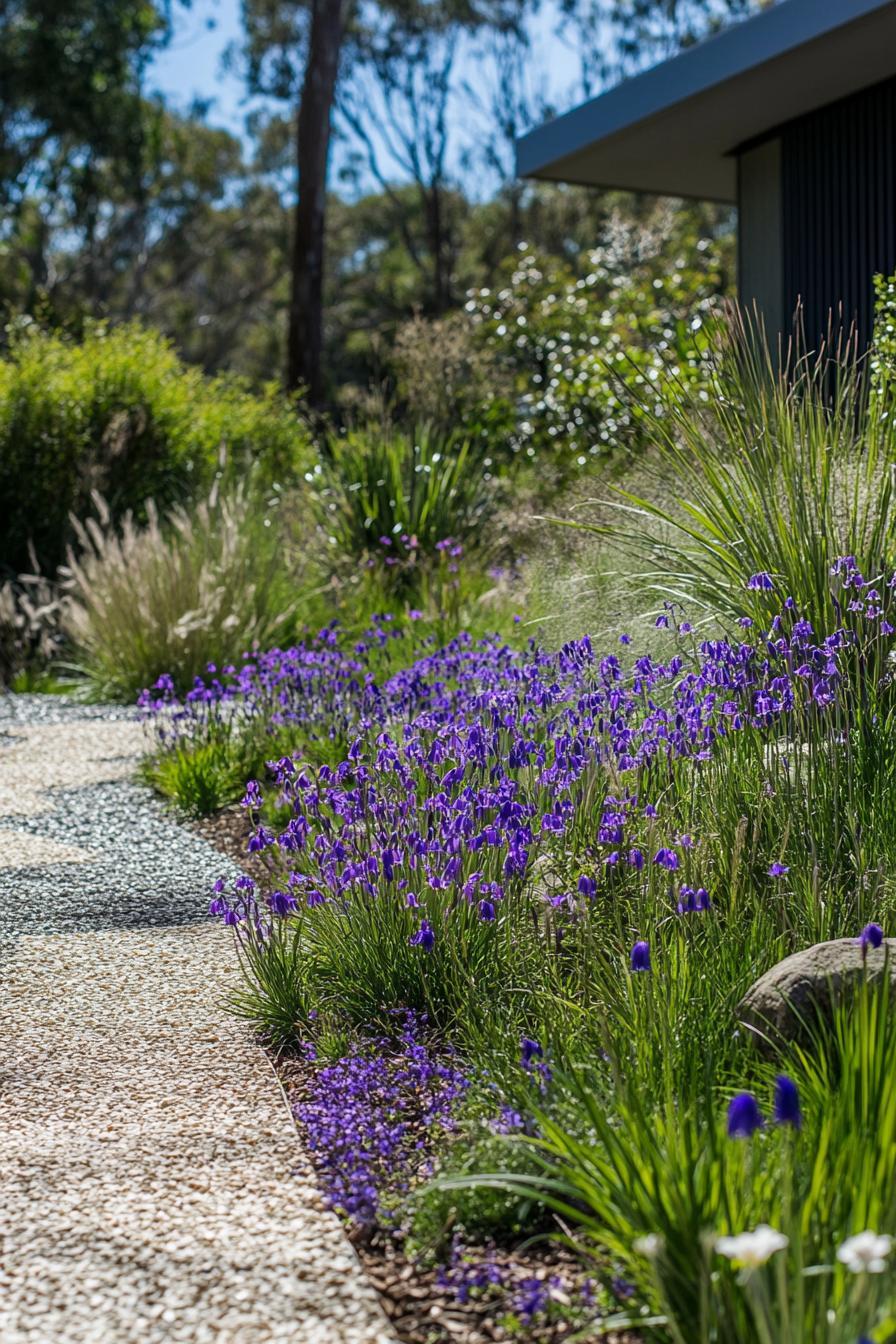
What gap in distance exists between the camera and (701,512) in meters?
4.49

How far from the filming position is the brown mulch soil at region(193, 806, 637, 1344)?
1.75m

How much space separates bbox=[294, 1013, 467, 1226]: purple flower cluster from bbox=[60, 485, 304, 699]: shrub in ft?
16.2

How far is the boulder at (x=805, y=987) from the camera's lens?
7.25 feet

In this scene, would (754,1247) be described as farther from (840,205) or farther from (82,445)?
(82,445)

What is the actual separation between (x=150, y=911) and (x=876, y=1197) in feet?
8.74

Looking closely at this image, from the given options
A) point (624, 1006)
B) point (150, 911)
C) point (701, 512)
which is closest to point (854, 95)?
point (701, 512)

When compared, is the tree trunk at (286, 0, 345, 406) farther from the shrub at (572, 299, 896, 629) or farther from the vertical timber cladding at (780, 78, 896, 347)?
the shrub at (572, 299, 896, 629)

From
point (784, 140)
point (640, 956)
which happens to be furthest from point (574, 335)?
point (640, 956)

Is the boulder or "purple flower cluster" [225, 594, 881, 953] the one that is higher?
"purple flower cluster" [225, 594, 881, 953]

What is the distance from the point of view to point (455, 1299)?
73.5 inches

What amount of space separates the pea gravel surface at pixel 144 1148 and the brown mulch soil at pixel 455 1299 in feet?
0.18

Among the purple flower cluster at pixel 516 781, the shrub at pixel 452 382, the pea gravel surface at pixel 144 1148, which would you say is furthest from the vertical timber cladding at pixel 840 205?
the pea gravel surface at pixel 144 1148

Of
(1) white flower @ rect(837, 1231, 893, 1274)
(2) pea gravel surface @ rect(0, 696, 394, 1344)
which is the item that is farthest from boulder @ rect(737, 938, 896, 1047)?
(1) white flower @ rect(837, 1231, 893, 1274)

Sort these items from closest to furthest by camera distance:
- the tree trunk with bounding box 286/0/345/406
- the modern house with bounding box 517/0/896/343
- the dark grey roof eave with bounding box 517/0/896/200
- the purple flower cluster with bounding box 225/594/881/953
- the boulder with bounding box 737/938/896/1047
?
the boulder with bounding box 737/938/896/1047 < the purple flower cluster with bounding box 225/594/881/953 < the dark grey roof eave with bounding box 517/0/896/200 < the modern house with bounding box 517/0/896/343 < the tree trunk with bounding box 286/0/345/406
